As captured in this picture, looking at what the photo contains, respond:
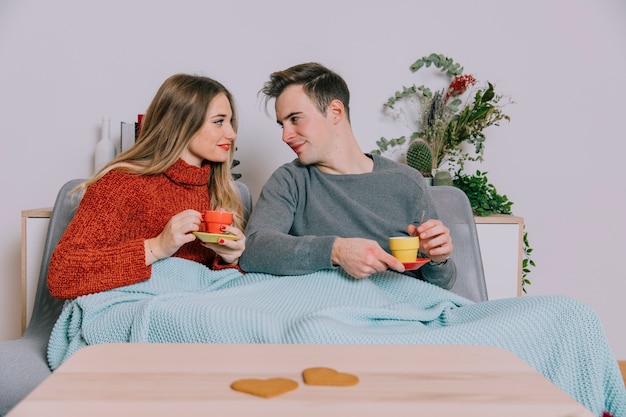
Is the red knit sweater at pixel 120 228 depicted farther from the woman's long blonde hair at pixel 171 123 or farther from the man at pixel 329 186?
the man at pixel 329 186

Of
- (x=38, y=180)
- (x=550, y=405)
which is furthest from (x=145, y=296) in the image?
(x=38, y=180)

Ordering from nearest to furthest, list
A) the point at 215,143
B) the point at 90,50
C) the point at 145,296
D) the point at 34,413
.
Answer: the point at 34,413 < the point at 145,296 < the point at 215,143 < the point at 90,50

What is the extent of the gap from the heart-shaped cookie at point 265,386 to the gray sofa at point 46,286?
31.0 inches

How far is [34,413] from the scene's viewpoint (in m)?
0.72

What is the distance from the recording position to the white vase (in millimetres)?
2473

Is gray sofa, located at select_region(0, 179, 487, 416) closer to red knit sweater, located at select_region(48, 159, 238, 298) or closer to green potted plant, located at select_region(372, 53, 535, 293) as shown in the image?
red knit sweater, located at select_region(48, 159, 238, 298)

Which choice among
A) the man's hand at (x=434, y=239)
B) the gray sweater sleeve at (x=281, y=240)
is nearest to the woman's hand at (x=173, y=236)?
the gray sweater sleeve at (x=281, y=240)

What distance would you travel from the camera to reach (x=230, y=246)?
5.47 feet

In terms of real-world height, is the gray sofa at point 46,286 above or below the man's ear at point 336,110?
below

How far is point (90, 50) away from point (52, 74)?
0.18m

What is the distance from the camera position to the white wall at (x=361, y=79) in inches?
103

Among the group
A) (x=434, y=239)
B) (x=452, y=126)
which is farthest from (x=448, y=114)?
(x=434, y=239)

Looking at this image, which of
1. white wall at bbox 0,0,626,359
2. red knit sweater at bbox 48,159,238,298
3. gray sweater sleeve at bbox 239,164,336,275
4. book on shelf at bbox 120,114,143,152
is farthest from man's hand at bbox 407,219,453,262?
book on shelf at bbox 120,114,143,152

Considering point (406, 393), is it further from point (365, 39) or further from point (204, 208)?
point (365, 39)
